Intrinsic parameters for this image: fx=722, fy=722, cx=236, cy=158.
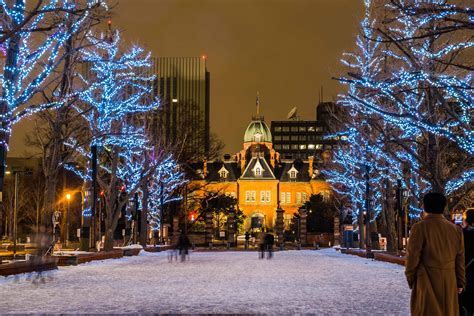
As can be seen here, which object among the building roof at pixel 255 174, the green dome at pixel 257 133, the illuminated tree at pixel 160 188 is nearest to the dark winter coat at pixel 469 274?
the illuminated tree at pixel 160 188

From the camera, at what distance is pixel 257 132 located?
156 m

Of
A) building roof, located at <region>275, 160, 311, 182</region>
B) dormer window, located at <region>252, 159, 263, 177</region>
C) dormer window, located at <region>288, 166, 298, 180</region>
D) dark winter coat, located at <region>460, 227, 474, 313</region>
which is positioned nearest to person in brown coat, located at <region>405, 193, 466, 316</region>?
dark winter coat, located at <region>460, 227, 474, 313</region>

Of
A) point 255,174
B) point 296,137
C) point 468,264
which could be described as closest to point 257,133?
point 255,174

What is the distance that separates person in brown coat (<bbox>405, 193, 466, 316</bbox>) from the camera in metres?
7.43

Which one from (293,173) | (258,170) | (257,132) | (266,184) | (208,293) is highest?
(257,132)

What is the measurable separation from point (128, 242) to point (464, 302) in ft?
141

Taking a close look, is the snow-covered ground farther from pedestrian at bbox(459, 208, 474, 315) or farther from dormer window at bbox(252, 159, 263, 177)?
dormer window at bbox(252, 159, 263, 177)

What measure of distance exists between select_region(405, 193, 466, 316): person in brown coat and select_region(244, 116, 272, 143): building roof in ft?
486

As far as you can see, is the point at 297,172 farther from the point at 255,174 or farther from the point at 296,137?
the point at 296,137

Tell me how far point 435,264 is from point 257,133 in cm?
14877

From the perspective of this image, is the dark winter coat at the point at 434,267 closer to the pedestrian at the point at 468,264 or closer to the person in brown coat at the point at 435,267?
the person in brown coat at the point at 435,267

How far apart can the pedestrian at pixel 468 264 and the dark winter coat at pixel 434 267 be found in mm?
1105

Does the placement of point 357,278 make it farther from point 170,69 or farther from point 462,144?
point 170,69

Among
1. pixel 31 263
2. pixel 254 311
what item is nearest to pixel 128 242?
pixel 31 263
